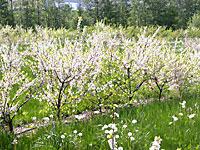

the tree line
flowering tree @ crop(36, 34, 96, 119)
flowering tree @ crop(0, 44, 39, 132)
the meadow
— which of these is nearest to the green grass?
the meadow

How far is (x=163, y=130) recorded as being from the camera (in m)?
3.81

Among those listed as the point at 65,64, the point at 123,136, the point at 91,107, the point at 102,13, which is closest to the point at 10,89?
the point at 65,64

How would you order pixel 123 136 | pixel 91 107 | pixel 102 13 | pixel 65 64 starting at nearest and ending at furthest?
pixel 123 136
pixel 65 64
pixel 91 107
pixel 102 13

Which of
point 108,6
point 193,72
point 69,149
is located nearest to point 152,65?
point 193,72

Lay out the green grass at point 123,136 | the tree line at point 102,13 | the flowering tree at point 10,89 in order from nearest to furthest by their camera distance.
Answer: the green grass at point 123,136
the flowering tree at point 10,89
the tree line at point 102,13

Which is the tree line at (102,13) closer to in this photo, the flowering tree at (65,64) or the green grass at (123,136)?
the flowering tree at (65,64)

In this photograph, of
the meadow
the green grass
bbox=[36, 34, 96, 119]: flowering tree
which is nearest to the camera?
the green grass

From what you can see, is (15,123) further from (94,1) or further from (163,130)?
(94,1)

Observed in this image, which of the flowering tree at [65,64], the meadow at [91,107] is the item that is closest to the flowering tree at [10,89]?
the meadow at [91,107]

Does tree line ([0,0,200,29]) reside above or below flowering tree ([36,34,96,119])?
above

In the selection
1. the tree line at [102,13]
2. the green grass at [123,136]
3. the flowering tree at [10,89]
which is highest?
the tree line at [102,13]

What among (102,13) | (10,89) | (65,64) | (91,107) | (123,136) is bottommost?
(91,107)

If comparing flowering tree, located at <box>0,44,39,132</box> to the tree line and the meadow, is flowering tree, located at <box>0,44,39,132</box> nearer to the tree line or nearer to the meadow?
the meadow

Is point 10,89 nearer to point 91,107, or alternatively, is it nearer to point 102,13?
point 91,107
